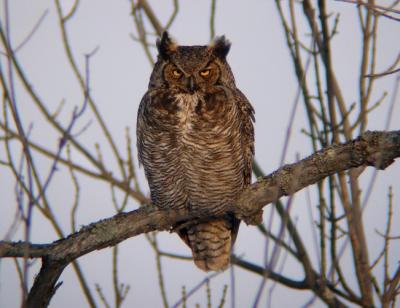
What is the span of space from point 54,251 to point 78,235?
0.31 metres

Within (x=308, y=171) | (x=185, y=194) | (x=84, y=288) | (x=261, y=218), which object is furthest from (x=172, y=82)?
(x=84, y=288)

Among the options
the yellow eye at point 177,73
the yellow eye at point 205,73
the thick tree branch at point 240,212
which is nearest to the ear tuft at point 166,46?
the yellow eye at point 177,73

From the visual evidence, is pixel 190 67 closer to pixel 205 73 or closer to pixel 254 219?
pixel 205 73

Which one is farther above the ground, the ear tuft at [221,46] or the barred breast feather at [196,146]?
the ear tuft at [221,46]

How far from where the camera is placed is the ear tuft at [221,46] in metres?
4.49

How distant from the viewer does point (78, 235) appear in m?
3.19

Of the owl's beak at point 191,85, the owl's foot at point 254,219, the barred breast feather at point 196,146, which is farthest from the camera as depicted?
the owl's beak at point 191,85

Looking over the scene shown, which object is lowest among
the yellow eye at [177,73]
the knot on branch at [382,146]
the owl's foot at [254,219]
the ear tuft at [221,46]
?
the knot on branch at [382,146]

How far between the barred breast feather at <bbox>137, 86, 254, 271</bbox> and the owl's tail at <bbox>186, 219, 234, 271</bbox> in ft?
1.11

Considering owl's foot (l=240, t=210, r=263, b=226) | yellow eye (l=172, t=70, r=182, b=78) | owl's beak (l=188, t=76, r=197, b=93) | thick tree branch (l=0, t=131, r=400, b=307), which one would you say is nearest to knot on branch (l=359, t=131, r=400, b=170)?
thick tree branch (l=0, t=131, r=400, b=307)

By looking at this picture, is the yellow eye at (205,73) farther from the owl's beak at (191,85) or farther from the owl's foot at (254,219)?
the owl's foot at (254,219)

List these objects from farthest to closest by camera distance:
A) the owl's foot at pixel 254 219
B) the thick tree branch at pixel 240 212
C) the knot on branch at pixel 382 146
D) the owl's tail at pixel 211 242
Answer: the owl's tail at pixel 211 242 → the owl's foot at pixel 254 219 → the knot on branch at pixel 382 146 → the thick tree branch at pixel 240 212

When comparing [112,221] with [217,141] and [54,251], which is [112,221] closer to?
[54,251]

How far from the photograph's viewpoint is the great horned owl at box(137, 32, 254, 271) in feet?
13.4
